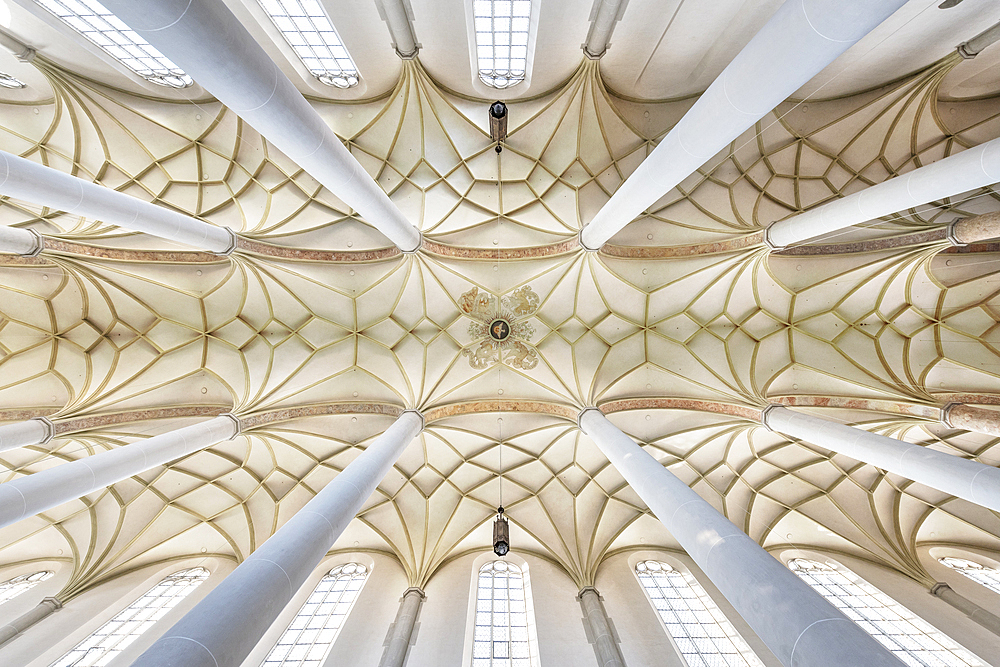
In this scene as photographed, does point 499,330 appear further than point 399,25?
Yes

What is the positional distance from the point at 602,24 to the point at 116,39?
34.4 feet

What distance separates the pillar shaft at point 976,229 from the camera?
10008 millimetres

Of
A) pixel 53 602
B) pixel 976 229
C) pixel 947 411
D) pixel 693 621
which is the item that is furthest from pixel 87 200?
pixel 947 411

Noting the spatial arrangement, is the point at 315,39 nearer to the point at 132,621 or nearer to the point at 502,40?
the point at 502,40

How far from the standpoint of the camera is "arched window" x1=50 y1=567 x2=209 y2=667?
9562 mm

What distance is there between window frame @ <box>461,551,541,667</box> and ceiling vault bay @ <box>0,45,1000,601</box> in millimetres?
684

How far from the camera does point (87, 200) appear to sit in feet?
27.8

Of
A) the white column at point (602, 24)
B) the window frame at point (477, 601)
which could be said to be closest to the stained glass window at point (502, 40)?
the white column at point (602, 24)

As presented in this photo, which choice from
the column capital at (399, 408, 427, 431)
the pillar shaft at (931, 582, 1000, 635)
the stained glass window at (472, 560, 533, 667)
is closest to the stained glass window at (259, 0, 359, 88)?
the column capital at (399, 408, 427, 431)

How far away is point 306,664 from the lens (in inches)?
379

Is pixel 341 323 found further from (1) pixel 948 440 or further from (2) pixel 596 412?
(1) pixel 948 440

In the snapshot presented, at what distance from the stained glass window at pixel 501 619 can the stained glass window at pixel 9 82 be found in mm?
16586

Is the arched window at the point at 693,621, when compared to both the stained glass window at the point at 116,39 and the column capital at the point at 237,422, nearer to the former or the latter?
the column capital at the point at 237,422

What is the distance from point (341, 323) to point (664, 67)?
11462mm
